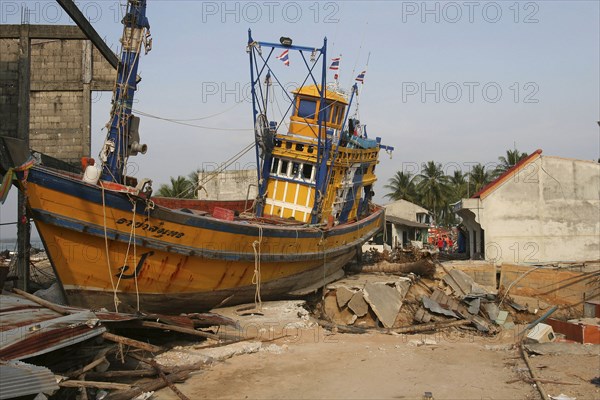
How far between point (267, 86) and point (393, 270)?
7488 mm

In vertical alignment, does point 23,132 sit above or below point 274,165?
above

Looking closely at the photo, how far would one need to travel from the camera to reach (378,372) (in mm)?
9266

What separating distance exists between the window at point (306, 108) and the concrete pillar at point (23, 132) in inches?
311

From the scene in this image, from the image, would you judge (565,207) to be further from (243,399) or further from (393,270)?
(243,399)

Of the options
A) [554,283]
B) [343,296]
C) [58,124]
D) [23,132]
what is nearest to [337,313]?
[343,296]

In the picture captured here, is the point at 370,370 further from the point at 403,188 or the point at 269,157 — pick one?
the point at 403,188

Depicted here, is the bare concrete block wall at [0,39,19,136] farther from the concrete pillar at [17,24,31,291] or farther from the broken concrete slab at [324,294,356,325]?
the broken concrete slab at [324,294,356,325]

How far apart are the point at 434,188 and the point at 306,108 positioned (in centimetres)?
3829

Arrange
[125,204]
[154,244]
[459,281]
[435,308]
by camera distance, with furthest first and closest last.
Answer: [459,281] < [435,308] < [154,244] < [125,204]

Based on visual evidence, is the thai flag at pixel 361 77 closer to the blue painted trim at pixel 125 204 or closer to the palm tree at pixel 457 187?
the blue painted trim at pixel 125 204

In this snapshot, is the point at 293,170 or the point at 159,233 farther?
the point at 293,170

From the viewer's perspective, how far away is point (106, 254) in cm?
1080

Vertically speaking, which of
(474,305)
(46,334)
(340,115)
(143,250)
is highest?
(340,115)

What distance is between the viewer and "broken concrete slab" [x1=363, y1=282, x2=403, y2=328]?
1497 cm
